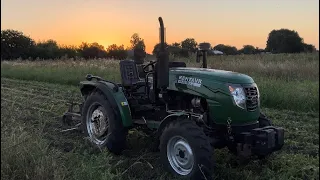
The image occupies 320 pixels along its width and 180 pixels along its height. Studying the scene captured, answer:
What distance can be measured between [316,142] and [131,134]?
2.89m

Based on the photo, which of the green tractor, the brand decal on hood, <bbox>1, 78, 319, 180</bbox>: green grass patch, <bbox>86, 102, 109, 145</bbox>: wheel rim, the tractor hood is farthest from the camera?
<bbox>86, 102, 109, 145</bbox>: wheel rim

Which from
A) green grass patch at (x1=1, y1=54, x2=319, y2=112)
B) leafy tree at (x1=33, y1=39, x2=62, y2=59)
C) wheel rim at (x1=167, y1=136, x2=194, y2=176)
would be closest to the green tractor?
wheel rim at (x1=167, y1=136, x2=194, y2=176)

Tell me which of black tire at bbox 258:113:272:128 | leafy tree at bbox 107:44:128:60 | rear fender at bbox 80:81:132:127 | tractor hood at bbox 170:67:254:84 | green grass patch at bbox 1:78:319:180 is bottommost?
green grass patch at bbox 1:78:319:180

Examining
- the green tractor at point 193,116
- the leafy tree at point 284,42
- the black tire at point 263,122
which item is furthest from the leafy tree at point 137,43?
the leafy tree at point 284,42

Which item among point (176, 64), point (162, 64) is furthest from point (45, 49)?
point (162, 64)

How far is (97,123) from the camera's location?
536cm

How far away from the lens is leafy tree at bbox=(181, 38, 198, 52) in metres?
5.06

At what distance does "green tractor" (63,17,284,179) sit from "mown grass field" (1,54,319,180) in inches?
13.1

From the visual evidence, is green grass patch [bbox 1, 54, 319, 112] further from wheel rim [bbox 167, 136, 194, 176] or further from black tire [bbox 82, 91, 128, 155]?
wheel rim [bbox 167, 136, 194, 176]

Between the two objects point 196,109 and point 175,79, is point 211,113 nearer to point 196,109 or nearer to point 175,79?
point 196,109

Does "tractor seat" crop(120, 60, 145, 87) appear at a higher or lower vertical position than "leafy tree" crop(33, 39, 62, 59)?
lower

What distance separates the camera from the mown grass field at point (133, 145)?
314cm

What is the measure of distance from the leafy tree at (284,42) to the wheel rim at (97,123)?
5.05m

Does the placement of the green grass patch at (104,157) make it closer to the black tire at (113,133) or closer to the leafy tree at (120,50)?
the black tire at (113,133)
